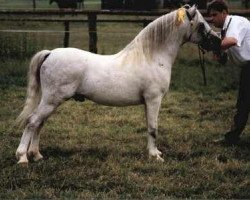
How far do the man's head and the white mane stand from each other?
0.59 metres

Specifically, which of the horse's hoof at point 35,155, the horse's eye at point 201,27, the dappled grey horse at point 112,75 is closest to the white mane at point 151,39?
the dappled grey horse at point 112,75

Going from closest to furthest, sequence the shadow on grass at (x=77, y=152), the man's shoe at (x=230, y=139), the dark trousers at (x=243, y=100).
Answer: the shadow on grass at (x=77, y=152) < the dark trousers at (x=243, y=100) < the man's shoe at (x=230, y=139)

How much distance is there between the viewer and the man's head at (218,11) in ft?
22.0

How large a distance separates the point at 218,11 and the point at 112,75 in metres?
1.64

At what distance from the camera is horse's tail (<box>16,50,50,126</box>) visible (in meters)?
6.28

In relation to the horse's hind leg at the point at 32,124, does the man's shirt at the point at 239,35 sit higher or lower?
higher

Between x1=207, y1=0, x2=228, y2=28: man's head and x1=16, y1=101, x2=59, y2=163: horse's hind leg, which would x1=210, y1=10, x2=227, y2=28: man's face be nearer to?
x1=207, y1=0, x2=228, y2=28: man's head

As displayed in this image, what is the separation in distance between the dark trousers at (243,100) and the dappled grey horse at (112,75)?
876 millimetres

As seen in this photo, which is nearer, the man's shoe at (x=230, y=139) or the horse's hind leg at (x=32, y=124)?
the horse's hind leg at (x=32, y=124)

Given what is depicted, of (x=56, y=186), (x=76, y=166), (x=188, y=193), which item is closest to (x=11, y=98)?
(x=76, y=166)

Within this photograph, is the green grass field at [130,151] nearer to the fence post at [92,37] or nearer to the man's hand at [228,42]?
the man's hand at [228,42]

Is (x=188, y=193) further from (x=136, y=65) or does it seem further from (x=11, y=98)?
(x=11, y=98)

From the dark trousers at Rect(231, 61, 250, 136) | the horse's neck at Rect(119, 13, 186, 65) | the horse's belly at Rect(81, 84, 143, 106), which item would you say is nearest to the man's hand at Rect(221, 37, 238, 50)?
the horse's neck at Rect(119, 13, 186, 65)

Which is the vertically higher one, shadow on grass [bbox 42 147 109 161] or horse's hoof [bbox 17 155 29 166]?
horse's hoof [bbox 17 155 29 166]
